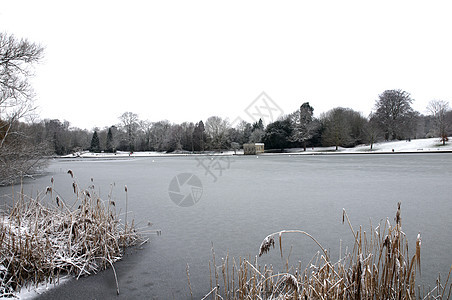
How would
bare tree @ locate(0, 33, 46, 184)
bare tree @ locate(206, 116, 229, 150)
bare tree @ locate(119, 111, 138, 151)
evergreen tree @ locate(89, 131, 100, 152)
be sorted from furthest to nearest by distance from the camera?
bare tree @ locate(119, 111, 138, 151) < evergreen tree @ locate(89, 131, 100, 152) < bare tree @ locate(206, 116, 229, 150) < bare tree @ locate(0, 33, 46, 184)

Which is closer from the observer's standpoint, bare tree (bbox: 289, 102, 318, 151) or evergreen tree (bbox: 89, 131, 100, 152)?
bare tree (bbox: 289, 102, 318, 151)

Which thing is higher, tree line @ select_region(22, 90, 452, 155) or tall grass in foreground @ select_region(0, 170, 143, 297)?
tree line @ select_region(22, 90, 452, 155)

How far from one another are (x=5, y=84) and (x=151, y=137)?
199 feet

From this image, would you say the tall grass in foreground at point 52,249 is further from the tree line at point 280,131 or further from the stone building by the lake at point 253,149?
the stone building by the lake at point 253,149

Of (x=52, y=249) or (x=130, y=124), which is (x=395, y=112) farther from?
(x=130, y=124)

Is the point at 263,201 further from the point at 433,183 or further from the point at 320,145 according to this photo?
the point at 320,145

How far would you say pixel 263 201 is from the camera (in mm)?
7543

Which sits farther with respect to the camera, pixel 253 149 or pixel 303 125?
pixel 253 149

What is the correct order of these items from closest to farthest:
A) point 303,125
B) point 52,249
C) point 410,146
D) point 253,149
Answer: point 52,249
point 410,146
point 303,125
point 253,149

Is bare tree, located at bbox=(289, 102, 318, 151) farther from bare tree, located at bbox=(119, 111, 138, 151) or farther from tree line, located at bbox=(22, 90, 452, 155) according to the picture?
bare tree, located at bbox=(119, 111, 138, 151)

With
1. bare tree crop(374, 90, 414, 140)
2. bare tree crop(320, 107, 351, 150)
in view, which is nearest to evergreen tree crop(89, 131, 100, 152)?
bare tree crop(320, 107, 351, 150)

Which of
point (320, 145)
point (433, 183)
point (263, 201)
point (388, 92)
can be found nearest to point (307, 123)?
point (320, 145)

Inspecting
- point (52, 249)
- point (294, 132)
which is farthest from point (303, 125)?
point (52, 249)

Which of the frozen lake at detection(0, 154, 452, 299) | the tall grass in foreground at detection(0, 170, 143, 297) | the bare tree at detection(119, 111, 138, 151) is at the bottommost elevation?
the frozen lake at detection(0, 154, 452, 299)
